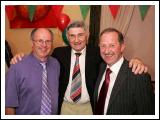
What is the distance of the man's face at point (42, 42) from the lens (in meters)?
1.92

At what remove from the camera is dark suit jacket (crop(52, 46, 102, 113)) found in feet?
6.89

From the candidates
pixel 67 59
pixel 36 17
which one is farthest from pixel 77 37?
pixel 36 17

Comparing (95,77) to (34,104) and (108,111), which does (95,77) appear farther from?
(34,104)

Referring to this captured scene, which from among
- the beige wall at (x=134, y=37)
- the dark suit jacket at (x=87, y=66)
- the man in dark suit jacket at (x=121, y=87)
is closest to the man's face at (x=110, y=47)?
the man in dark suit jacket at (x=121, y=87)

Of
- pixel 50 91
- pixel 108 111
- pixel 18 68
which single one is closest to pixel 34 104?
pixel 50 91

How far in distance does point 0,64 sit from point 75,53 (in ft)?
Result: 2.35

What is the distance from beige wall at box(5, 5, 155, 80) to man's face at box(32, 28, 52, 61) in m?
1.77

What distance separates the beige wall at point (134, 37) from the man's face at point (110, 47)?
188cm

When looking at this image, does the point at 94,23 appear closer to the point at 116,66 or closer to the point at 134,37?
the point at 134,37

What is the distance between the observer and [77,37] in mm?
2125

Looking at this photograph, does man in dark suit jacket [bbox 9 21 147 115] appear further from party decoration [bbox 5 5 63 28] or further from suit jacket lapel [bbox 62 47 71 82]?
party decoration [bbox 5 5 63 28]

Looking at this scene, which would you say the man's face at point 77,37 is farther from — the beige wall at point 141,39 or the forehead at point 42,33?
the beige wall at point 141,39

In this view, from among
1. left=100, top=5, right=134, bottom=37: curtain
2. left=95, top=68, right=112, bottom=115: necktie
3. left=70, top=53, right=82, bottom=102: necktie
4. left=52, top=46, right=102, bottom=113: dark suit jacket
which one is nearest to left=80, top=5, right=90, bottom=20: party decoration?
left=100, top=5, right=134, bottom=37: curtain

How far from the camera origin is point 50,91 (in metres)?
1.94
